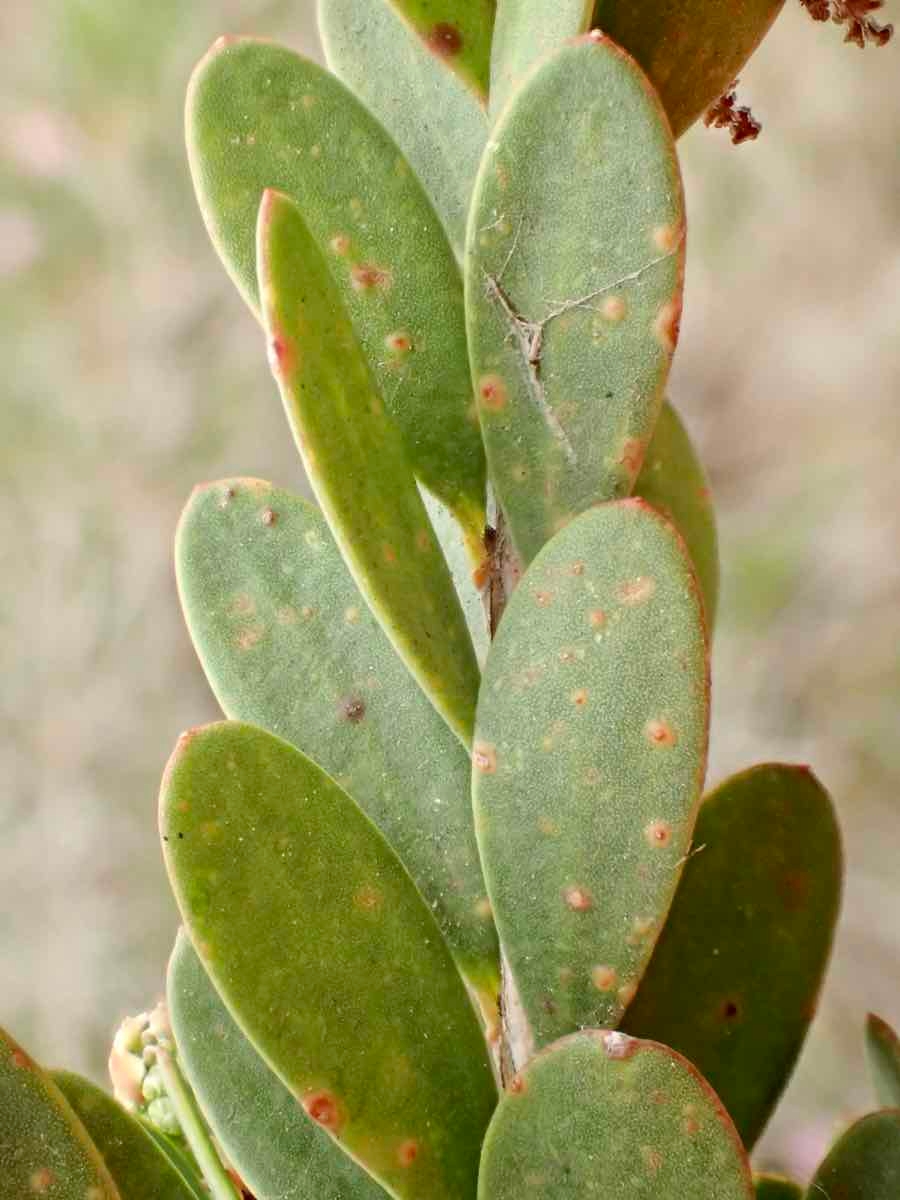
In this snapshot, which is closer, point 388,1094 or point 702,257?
point 388,1094

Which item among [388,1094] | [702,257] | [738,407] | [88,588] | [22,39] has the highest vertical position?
[22,39]

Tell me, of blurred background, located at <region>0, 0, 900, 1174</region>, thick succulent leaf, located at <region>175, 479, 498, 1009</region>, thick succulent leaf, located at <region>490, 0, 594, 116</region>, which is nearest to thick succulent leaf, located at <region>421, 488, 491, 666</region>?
thick succulent leaf, located at <region>175, 479, 498, 1009</region>

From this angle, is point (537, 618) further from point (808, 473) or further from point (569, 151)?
point (808, 473)

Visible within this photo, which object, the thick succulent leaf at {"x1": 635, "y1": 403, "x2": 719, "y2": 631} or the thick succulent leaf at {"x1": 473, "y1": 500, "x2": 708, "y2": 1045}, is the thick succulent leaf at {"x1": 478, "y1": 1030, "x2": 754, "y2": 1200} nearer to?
the thick succulent leaf at {"x1": 473, "y1": 500, "x2": 708, "y2": 1045}

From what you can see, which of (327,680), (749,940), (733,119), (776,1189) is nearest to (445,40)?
(733,119)

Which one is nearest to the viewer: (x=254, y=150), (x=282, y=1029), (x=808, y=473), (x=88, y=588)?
(x=282, y=1029)

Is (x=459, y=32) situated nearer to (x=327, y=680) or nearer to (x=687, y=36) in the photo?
(x=687, y=36)

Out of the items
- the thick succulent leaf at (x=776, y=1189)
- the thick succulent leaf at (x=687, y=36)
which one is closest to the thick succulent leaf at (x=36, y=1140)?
the thick succulent leaf at (x=776, y=1189)

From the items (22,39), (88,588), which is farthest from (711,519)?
(22,39)
